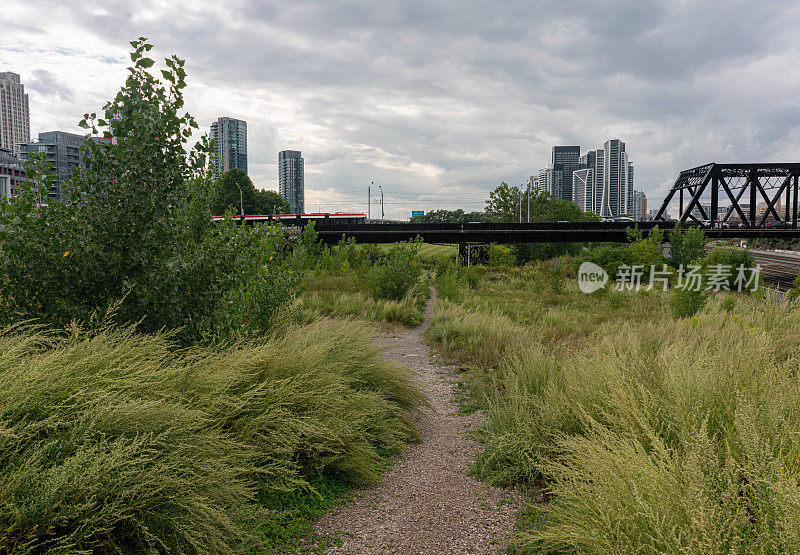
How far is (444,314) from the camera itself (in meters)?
12.7

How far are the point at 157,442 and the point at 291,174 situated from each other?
505 ft

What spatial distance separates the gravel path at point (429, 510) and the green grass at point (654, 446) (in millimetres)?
235

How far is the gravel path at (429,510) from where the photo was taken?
3459mm

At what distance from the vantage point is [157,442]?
2746mm

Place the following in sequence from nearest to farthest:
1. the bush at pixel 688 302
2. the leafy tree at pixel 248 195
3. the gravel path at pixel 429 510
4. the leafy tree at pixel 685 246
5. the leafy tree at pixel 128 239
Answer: the gravel path at pixel 429 510 < the leafy tree at pixel 128 239 < the bush at pixel 688 302 < the leafy tree at pixel 685 246 < the leafy tree at pixel 248 195

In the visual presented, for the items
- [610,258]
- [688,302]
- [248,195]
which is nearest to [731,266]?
[610,258]

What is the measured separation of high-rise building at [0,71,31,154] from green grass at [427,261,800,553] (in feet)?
792

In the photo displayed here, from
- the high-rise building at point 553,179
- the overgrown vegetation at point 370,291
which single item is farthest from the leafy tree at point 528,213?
the high-rise building at point 553,179

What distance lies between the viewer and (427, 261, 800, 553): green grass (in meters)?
2.42

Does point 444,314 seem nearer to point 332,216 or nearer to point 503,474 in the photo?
point 503,474

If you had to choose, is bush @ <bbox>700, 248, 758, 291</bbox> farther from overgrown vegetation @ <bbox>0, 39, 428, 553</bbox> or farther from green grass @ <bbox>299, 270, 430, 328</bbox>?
overgrown vegetation @ <bbox>0, 39, 428, 553</bbox>

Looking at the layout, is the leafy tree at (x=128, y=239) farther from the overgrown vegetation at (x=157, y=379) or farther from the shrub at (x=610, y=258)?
the shrub at (x=610, y=258)

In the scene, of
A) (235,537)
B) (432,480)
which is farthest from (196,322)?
(432,480)

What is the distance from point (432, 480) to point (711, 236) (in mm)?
43739
